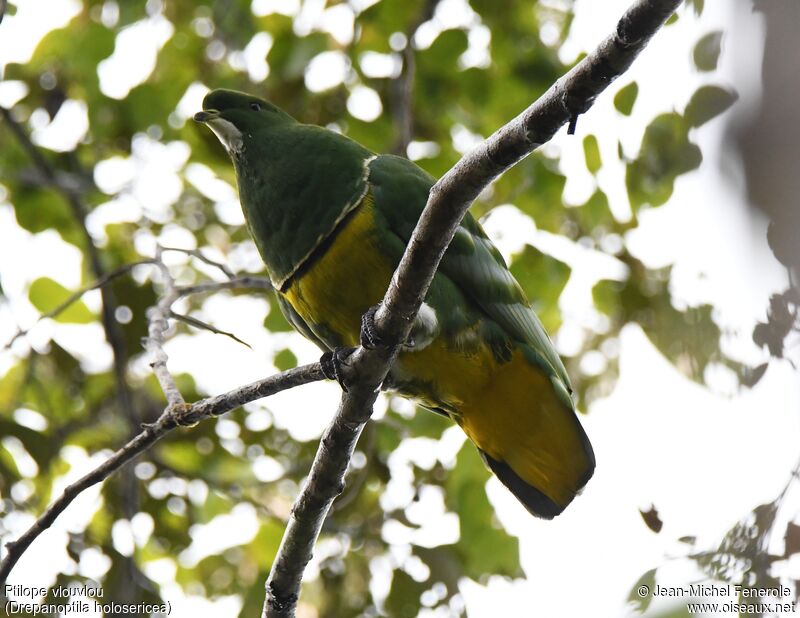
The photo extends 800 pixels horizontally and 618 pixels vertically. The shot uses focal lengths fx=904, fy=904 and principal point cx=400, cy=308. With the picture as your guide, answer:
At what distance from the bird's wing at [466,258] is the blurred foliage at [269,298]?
66 cm

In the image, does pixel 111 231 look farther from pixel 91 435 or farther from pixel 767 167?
pixel 767 167

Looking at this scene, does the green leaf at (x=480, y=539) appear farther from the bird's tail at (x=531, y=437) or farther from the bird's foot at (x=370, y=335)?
the bird's foot at (x=370, y=335)

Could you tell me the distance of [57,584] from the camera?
11.1 feet

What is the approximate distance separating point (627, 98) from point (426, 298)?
1059mm

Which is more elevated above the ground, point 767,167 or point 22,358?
point 22,358

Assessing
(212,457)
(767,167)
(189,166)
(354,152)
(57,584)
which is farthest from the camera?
(189,166)

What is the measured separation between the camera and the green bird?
280 centimetres

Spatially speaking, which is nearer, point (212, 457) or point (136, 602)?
A: point (136, 602)

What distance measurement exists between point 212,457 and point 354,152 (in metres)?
1.83

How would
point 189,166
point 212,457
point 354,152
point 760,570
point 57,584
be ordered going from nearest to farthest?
point 760,570, point 354,152, point 57,584, point 212,457, point 189,166

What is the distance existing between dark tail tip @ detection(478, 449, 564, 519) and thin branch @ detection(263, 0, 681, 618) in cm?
97

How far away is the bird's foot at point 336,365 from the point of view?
95.7 inches

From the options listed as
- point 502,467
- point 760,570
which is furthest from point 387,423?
point 760,570

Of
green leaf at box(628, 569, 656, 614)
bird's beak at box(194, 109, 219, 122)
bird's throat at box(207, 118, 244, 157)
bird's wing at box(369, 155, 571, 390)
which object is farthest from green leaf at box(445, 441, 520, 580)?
green leaf at box(628, 569, 656, 614)
